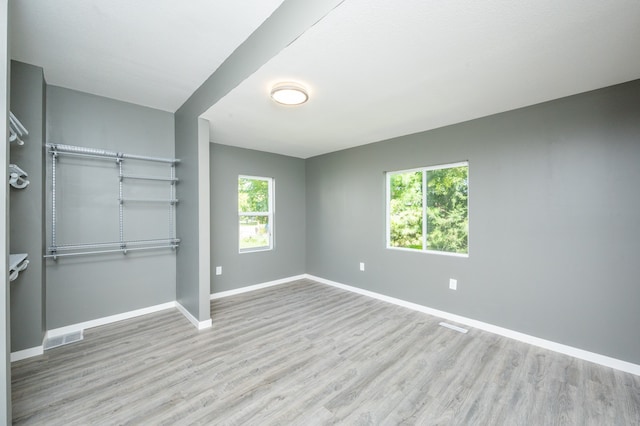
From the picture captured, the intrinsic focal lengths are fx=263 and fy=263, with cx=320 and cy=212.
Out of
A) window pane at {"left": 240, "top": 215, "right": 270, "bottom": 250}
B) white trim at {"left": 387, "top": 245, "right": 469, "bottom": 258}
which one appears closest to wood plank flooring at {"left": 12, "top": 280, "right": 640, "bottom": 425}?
white trim at {"left": 387, "top": 245, "right": 469, "bottom": 258}

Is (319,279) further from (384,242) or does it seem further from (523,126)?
(523,126)

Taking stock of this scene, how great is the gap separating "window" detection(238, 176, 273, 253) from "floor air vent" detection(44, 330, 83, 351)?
82.4 inches

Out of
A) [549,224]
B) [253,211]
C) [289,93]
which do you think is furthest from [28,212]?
[549,224]

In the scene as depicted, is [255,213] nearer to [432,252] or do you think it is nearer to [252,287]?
[252,287]

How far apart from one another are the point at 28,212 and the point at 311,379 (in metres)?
2.80

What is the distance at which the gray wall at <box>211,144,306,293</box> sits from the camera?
4.00 m

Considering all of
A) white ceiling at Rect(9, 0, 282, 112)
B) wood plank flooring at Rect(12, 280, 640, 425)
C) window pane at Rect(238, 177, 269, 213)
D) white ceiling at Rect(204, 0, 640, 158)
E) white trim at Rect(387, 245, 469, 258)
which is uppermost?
white ceiling at Rect(9, 0, 282, 112)

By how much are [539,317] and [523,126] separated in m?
1.88

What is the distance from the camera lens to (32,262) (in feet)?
7.57

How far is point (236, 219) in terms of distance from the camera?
421 centimetres

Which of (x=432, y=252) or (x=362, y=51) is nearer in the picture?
(x=362, y=51)

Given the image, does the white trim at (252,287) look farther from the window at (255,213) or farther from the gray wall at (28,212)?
the gray wall at (28,212)

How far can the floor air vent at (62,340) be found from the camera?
2481 millimetres

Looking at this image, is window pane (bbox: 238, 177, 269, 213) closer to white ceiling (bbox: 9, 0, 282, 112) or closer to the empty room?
the empty room
